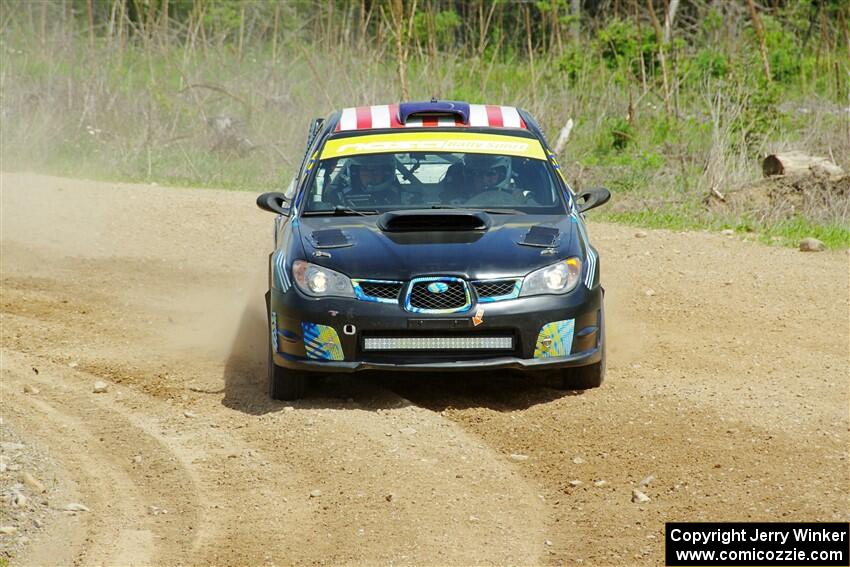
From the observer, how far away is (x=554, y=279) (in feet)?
23.9

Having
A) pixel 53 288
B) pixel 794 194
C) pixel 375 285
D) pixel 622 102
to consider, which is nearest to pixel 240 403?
pixel 375 285

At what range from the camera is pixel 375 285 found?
23.5ft

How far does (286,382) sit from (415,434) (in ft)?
3.23

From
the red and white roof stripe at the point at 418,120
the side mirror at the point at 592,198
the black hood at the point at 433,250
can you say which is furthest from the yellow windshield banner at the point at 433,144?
the black hood at the point at 433,250

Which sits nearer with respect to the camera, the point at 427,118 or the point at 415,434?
the point at 415,434

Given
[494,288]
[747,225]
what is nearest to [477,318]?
[494,288]

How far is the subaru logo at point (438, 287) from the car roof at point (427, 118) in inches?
72.0

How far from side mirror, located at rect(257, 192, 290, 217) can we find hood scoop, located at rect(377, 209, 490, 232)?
2.65 feet

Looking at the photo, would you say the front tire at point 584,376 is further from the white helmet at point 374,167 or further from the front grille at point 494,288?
the white helmet at point 374,167

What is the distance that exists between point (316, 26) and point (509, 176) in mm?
10596

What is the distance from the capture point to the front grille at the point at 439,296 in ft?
23.2

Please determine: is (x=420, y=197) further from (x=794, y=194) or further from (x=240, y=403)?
(x=794, y=194)

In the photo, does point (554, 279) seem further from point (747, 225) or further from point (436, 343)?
point (747, 225)

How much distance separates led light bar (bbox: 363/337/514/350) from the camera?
7105 millimetres
